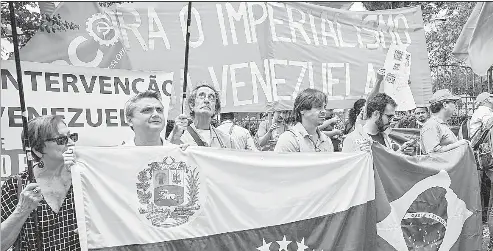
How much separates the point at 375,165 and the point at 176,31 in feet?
7.33

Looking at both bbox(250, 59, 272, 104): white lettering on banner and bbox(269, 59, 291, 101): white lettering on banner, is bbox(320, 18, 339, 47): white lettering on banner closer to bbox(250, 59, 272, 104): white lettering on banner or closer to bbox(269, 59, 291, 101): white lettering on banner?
bbox(269, 59, 291, 101): white lettering on banner

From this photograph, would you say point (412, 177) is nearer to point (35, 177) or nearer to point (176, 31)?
point (176, 31)

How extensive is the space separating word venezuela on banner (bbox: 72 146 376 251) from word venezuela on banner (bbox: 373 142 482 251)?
7.6 inches

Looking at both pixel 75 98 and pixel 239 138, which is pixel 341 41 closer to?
pixel 239 138

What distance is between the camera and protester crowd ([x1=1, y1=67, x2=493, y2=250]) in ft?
9.11

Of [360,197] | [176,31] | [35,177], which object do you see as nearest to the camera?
[35,177]

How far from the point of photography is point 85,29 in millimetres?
4801

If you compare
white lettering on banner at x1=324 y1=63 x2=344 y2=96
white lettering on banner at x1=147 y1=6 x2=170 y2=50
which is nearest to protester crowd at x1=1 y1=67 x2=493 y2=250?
white lettering on banner at x1=324 y1=63 x2=344 y2=96

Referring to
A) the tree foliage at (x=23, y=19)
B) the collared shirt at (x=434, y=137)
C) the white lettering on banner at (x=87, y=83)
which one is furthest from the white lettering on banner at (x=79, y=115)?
the collared shirt at (x=434, y=137)

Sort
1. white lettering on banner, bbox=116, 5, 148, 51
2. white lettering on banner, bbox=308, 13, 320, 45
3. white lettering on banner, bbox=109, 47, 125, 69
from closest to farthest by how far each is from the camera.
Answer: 1. white lettering on banner, bbox=109, 47, 125, 69
2. white lettering on banner, bbox=116, 5, 148, 51
3. white lettering on banner, bbox=308, 13, 320, 45

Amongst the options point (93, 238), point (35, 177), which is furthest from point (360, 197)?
point (35, 177)

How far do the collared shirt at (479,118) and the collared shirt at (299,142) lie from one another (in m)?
3.31

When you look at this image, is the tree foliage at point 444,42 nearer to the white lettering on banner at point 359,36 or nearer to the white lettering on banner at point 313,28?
the white lettering on banner at point 359,36

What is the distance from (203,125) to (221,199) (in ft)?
2.41
